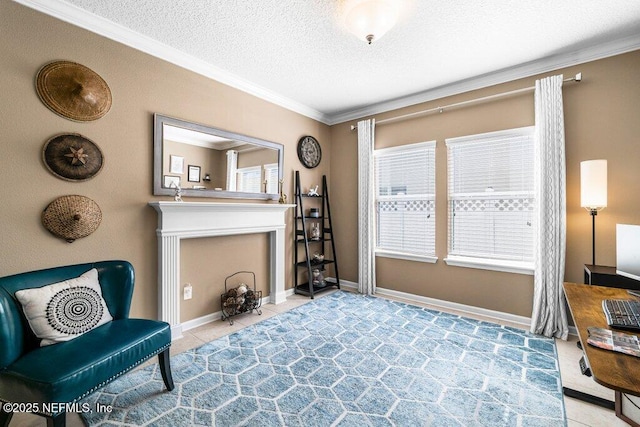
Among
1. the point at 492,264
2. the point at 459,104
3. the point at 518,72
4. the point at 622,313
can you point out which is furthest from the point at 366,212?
the point at 622,313

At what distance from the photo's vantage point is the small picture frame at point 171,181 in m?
2.68

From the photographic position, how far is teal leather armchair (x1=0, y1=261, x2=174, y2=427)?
1297 mm

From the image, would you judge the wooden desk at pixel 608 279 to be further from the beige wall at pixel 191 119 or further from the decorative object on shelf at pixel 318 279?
the decorative object on shelf at pixel 318 279

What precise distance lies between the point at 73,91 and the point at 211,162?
1.21 meters

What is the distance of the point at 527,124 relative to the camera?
2.97 m

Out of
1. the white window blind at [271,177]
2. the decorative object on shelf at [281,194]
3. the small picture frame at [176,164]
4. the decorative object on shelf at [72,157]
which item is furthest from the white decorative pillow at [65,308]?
the decorative object on shelf at [281,194]

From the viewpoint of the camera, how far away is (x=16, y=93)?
192 centimetres

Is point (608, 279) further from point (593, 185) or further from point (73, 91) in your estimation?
point (73, 91)

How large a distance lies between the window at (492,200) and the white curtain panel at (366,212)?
104 cm

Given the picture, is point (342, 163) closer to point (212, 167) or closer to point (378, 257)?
point (378, 257)

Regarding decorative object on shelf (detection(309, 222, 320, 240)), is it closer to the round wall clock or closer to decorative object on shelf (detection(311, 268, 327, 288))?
decorative object on shelf (detection(311, 268, 327, 288))

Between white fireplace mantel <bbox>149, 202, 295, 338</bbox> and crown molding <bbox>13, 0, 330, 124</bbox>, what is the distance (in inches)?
55.2

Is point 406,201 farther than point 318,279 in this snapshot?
No

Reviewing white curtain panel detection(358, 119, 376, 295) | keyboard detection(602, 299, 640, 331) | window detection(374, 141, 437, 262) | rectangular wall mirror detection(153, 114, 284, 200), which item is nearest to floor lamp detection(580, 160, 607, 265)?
keyboard detection(602, 299, 640, 331)
